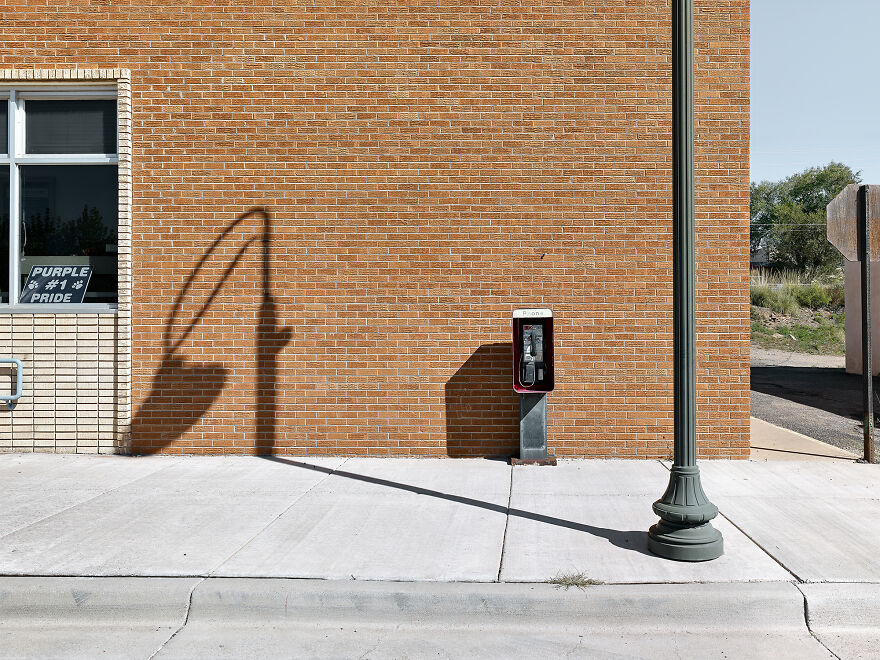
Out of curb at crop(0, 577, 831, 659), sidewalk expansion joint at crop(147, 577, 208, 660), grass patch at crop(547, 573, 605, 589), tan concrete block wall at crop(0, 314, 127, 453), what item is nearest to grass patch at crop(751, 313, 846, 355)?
tan concrete block wall at crop(0, 314, 127, 453)

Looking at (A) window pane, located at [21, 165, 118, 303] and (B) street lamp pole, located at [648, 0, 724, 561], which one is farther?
(A) window pane, located at [21, 165, 118, 303]

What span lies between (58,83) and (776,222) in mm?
64979

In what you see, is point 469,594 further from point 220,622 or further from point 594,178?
point 594,178

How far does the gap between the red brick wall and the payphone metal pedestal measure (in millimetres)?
309

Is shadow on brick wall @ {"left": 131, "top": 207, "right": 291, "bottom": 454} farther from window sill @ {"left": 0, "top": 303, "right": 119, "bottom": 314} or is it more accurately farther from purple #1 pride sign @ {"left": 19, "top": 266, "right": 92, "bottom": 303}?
purple #1 pride sign @ {"left": 19, "top": 266, "right": 92, "bottom": 303}

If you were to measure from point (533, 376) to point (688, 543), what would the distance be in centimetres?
301

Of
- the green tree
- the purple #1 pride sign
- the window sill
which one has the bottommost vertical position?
the window sill

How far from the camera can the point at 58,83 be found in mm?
8133

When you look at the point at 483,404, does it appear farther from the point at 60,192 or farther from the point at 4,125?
the point at 4,125

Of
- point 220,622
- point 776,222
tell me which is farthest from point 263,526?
point 776,222

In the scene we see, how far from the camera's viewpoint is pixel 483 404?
7945mm

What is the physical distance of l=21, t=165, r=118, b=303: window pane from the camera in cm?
823

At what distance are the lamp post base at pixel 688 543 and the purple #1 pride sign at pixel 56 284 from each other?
6580mm

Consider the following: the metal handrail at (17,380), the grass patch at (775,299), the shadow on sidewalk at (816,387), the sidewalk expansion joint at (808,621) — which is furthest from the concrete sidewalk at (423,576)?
the grass patch at (775,299)
